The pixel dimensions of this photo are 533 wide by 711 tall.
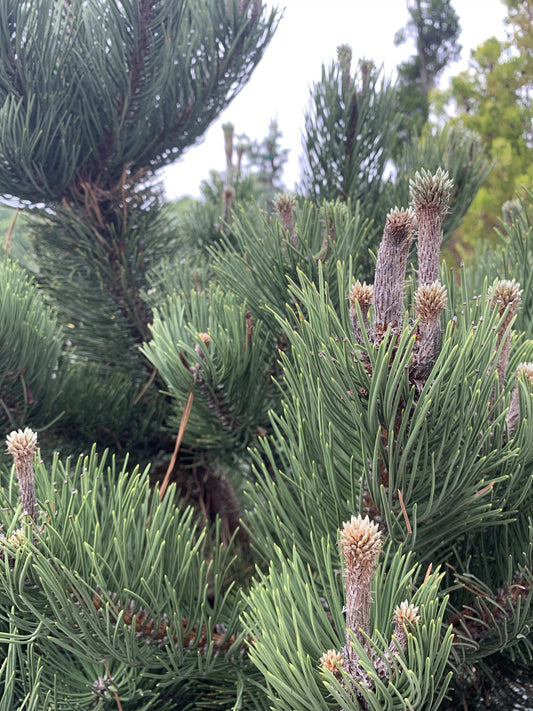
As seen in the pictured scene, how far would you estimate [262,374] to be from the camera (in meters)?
0.74

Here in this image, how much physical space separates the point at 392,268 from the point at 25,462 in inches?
12.3

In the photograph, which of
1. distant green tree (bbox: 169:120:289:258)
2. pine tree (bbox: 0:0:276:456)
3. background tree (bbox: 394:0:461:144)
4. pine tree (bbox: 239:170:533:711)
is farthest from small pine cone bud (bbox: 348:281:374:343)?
background tree (bbox: 394:0:461:144)

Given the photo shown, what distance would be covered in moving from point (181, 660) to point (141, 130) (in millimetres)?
717

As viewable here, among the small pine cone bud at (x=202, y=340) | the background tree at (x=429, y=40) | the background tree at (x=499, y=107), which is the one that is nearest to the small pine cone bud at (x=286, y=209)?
the small pine cone bud at (x=202, y=340)

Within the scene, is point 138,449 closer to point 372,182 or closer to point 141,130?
point 141,130

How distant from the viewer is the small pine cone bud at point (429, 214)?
1.33ft

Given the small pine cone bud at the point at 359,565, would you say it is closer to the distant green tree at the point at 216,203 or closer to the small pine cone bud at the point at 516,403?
the small pine cone bud at the point at 516,403

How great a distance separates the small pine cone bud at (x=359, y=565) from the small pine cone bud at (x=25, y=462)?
0.84 feet

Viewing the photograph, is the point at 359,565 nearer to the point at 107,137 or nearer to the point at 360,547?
the point at 360,547

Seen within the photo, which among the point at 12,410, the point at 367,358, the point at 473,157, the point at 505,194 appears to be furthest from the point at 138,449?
the point at 505,194

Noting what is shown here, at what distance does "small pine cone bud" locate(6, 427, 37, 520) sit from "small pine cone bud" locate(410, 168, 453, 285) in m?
0.32

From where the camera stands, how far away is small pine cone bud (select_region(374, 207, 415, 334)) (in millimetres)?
401

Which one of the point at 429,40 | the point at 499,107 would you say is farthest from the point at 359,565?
the point at 429,40

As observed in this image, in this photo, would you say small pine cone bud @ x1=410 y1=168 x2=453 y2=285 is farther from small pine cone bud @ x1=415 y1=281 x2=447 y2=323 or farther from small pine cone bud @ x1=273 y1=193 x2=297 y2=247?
small pine cone bud @ x1=273 y1=193 x2=297 y2=247
